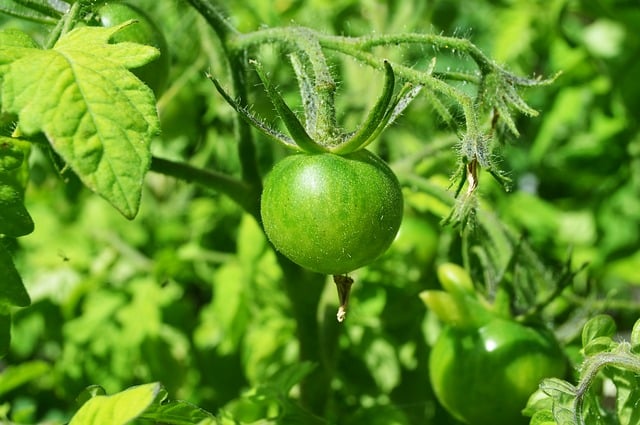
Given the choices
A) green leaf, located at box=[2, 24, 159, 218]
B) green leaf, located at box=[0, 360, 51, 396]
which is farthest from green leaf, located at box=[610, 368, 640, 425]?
green leaf, located at box=[0, 360, 51, 396]

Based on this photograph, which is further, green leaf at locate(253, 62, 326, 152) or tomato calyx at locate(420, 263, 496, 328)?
tomato calyx at locate(420, 263, 496, 328)

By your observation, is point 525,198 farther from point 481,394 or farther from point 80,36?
point 80,36

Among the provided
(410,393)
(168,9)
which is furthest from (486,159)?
(168,9)

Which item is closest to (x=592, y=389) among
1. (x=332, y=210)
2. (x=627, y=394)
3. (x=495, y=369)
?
(x=627, y=394)

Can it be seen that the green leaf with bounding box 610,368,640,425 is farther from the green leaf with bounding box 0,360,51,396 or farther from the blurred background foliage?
the green leaf with bounding box 0,360,51,396

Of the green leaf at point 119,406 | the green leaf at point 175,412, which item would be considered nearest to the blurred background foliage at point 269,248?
the green leaf at point 175,412

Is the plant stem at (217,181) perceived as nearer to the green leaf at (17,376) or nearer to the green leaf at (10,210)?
the green leaf at (10,210)
